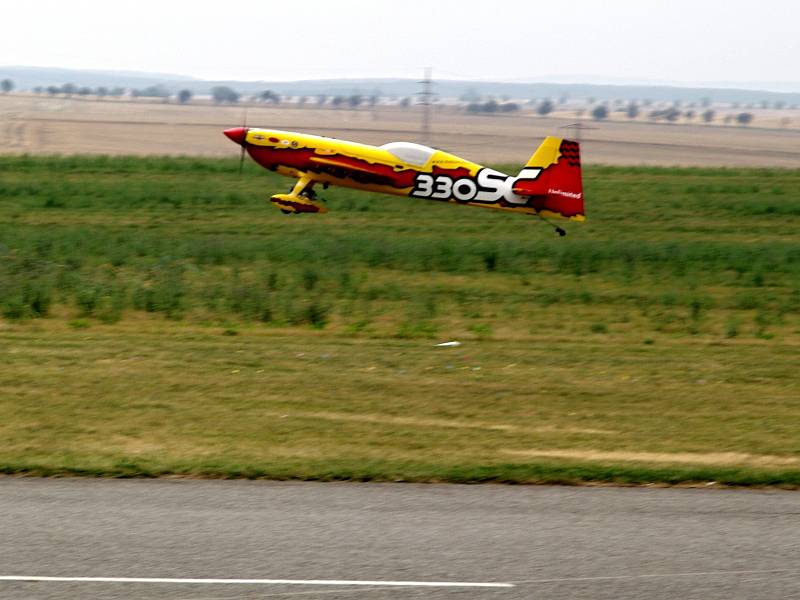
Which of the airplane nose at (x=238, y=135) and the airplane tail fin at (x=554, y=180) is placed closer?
the airplane tail fin at (x=554, y=180)

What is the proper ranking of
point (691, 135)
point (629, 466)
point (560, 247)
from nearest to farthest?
point (629, 466), point (560, 247), point (691, 135)

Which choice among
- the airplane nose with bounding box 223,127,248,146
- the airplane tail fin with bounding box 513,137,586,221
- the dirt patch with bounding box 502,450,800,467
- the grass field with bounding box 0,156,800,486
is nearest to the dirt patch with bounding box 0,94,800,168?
the grass field with bounding box 0,156,800,486

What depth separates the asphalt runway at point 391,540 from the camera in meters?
7.83

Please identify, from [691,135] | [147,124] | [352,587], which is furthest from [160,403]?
[691,135]

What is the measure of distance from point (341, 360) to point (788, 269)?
1697cm

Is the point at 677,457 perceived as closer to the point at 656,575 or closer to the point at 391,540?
the point at 656,575

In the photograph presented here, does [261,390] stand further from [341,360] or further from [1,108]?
[1,108]

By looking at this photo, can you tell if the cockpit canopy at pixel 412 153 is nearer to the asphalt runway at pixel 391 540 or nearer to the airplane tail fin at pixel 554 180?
the airplane tail fin at pixel 554 180

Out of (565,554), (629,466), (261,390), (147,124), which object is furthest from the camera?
(147,124)

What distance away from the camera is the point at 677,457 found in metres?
12.2

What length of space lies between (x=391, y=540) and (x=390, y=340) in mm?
10857

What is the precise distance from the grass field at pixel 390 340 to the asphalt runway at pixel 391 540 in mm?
844

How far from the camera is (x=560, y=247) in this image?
32625 mm

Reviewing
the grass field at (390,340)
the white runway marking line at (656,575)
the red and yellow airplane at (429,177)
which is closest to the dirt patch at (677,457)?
the grass field at (390,340)
